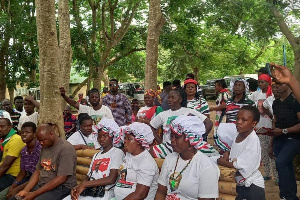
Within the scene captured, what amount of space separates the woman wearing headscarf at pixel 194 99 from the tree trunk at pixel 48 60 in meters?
2.24

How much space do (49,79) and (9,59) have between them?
27.2ft

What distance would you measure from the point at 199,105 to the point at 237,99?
0.55m

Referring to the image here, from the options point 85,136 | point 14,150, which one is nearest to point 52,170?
point 14,150

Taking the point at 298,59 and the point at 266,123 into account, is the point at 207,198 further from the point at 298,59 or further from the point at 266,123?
the point at 298,59

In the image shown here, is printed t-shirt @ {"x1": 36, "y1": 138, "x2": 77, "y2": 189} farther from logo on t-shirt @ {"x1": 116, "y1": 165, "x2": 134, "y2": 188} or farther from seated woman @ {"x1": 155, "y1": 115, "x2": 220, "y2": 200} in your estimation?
seated woman @ {"x1": 155, "y1": 115, "x2": 220, "y2": 200}

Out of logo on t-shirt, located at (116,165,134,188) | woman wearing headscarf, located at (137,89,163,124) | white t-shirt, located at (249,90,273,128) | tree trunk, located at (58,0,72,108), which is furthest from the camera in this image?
tree trunk, located at (58,0,72,108)

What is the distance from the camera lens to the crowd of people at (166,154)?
336cm

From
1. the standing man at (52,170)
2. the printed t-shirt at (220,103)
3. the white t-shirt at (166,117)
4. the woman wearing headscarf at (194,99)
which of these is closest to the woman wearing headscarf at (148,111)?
the woman wearing headscarf at (194,99)

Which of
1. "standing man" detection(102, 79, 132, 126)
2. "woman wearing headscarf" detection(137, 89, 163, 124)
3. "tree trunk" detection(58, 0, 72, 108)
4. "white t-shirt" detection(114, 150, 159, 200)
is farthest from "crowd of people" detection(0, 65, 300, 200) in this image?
"tree trunk" detection(58, 0, 72, 108)

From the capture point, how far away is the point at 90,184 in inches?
159

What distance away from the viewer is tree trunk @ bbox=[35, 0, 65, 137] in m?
6.50

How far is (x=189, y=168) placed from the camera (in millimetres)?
3350

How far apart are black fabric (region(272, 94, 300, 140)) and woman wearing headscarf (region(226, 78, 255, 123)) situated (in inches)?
21.0

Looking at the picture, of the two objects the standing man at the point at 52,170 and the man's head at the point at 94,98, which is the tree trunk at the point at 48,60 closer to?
the man's head at the point at 94,98
